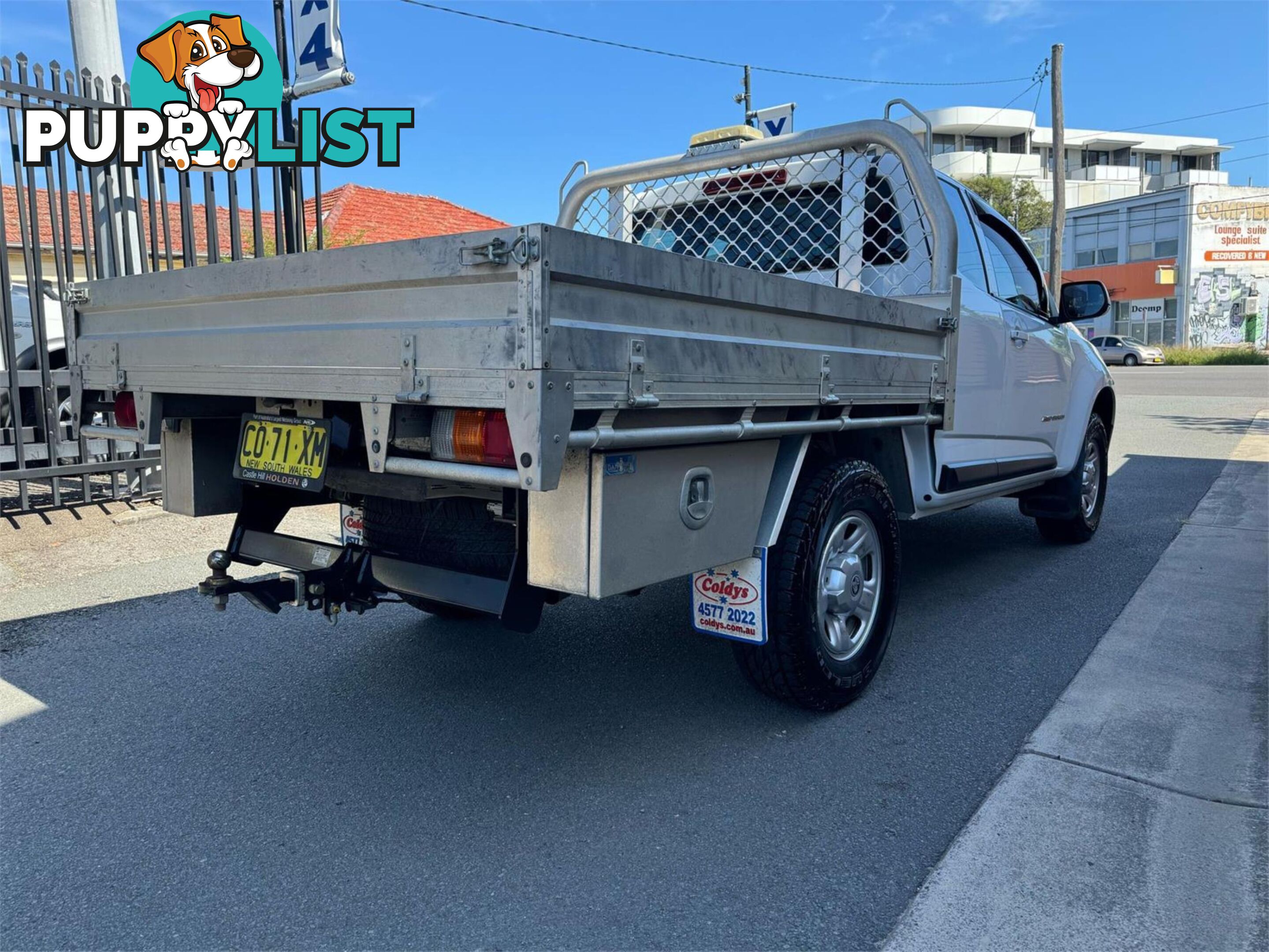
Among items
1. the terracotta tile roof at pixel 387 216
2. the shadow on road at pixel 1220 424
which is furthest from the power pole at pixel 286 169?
the shadow on road at pixel 1220 424

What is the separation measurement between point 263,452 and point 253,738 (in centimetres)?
103

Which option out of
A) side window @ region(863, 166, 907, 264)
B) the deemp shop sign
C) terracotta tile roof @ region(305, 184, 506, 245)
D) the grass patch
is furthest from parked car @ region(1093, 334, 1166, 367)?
side window @ region(863, 166, 907, 264)

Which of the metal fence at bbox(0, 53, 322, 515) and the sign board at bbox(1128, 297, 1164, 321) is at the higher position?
the sign board at bbox(1128, 297, 1164, 321)

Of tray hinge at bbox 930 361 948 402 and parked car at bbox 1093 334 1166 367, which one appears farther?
parked car at bbox 1093 334 1166 367

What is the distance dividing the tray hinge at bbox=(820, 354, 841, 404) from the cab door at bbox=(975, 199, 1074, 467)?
2170 mm

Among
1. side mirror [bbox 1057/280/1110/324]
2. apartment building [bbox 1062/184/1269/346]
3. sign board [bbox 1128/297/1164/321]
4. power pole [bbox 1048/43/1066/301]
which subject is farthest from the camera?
sign board [bbox 1128/297/1164/321]

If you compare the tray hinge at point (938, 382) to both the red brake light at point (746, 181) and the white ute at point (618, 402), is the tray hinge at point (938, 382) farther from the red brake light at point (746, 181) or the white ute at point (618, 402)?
the red brake light at point (746, 181)

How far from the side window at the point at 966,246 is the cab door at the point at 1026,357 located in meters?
0.11

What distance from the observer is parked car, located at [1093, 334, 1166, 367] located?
3981 centimetres

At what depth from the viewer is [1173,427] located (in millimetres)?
13836

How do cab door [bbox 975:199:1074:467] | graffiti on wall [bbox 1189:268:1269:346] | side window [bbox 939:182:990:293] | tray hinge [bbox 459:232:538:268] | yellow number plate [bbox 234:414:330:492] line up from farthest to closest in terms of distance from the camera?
graffiti on wall [bbox 1189:268:1269:346]
cab door [bbox 975:199:1074:467]
side window [bbox 939:182:990:293]
yellow number plate [bbox 234:414:330:492]
tray hinge [bbox 459:232:538:268]

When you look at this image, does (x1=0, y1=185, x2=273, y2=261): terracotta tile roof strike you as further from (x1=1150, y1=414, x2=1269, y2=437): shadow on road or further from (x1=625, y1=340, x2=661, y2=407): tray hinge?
(x1=1150, y1=414, x2=1269, y2=437): shadow on road

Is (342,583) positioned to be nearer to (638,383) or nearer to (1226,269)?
(638,383)

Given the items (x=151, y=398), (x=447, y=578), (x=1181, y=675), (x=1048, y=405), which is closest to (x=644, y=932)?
(x=447, y=578)
